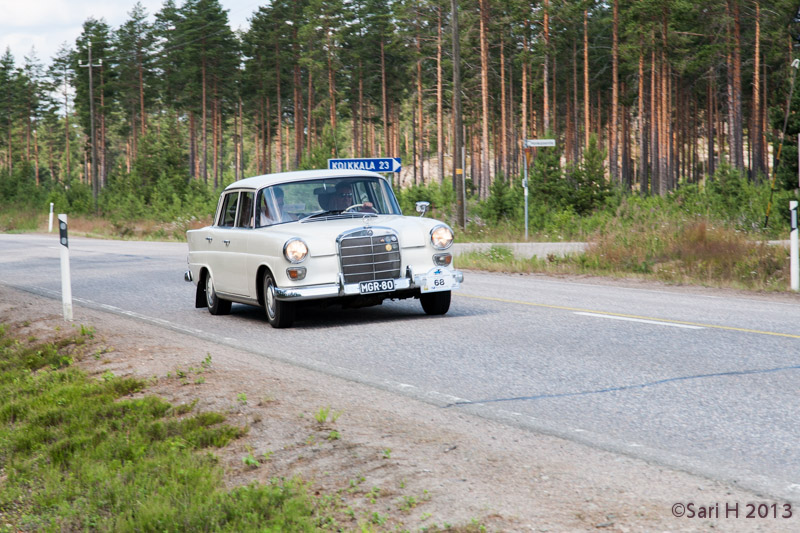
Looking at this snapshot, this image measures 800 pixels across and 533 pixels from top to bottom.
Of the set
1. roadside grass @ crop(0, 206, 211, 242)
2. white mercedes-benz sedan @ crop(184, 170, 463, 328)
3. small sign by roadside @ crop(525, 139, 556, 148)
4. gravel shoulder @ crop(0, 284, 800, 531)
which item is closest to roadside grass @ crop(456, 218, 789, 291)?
small sign by roadside @ crop(525, 139, 556, 148)

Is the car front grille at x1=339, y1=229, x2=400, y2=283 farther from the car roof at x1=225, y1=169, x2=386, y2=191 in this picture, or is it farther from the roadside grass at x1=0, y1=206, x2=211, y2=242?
the roadside grass at x1=0, y1=206, x2=211, y2=242

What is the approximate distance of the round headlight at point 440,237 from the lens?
10.4 m

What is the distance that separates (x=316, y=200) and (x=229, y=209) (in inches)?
59.7

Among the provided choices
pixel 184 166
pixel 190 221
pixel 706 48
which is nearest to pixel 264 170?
pixel 184 166

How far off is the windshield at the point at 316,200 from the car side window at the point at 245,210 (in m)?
0.19

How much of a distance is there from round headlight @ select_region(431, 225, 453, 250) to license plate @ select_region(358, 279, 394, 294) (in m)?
0.76

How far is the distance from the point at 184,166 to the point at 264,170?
31.6 meters

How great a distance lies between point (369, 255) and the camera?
998cm

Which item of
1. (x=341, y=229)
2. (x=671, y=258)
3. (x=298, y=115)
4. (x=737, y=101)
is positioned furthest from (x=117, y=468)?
(x=298, y=115)

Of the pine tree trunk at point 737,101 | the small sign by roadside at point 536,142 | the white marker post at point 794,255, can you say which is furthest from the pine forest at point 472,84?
the white marker post at point 794,255

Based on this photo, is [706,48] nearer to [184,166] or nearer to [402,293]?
[184,166]

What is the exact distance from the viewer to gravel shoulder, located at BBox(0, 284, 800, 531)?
12.2 feet

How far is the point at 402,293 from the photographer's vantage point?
10.3 meters

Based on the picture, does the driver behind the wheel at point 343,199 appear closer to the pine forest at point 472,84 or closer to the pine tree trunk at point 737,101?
the pine forest at point 472,84
